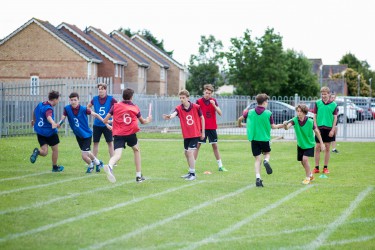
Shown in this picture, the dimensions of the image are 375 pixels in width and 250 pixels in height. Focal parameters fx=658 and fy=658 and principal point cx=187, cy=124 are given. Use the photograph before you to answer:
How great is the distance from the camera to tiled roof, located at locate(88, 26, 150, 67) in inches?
2581

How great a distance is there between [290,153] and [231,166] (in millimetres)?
4708

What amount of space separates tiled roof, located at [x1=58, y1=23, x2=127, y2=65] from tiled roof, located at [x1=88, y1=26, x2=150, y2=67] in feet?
2.75

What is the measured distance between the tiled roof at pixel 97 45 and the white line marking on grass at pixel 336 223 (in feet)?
161

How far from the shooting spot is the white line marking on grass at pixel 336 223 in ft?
24.4

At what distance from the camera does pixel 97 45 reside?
61594 mm

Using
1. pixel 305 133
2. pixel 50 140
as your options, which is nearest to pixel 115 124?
pixel 50 140

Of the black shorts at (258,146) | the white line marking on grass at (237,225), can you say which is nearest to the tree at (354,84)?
the black shorts at (258,146)

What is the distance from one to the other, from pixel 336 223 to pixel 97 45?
54594 millimetres

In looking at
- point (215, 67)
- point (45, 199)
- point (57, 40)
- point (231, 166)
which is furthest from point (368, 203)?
point (215, 67)

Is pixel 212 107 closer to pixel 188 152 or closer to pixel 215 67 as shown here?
pixel 188 152

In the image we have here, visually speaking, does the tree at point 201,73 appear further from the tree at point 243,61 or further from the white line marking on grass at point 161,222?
the white line marking on grass at point 161,222

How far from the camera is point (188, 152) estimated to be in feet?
44.3

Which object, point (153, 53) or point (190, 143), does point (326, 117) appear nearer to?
point (190, 143)

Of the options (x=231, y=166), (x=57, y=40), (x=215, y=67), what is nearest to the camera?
(x=231, y=166)
